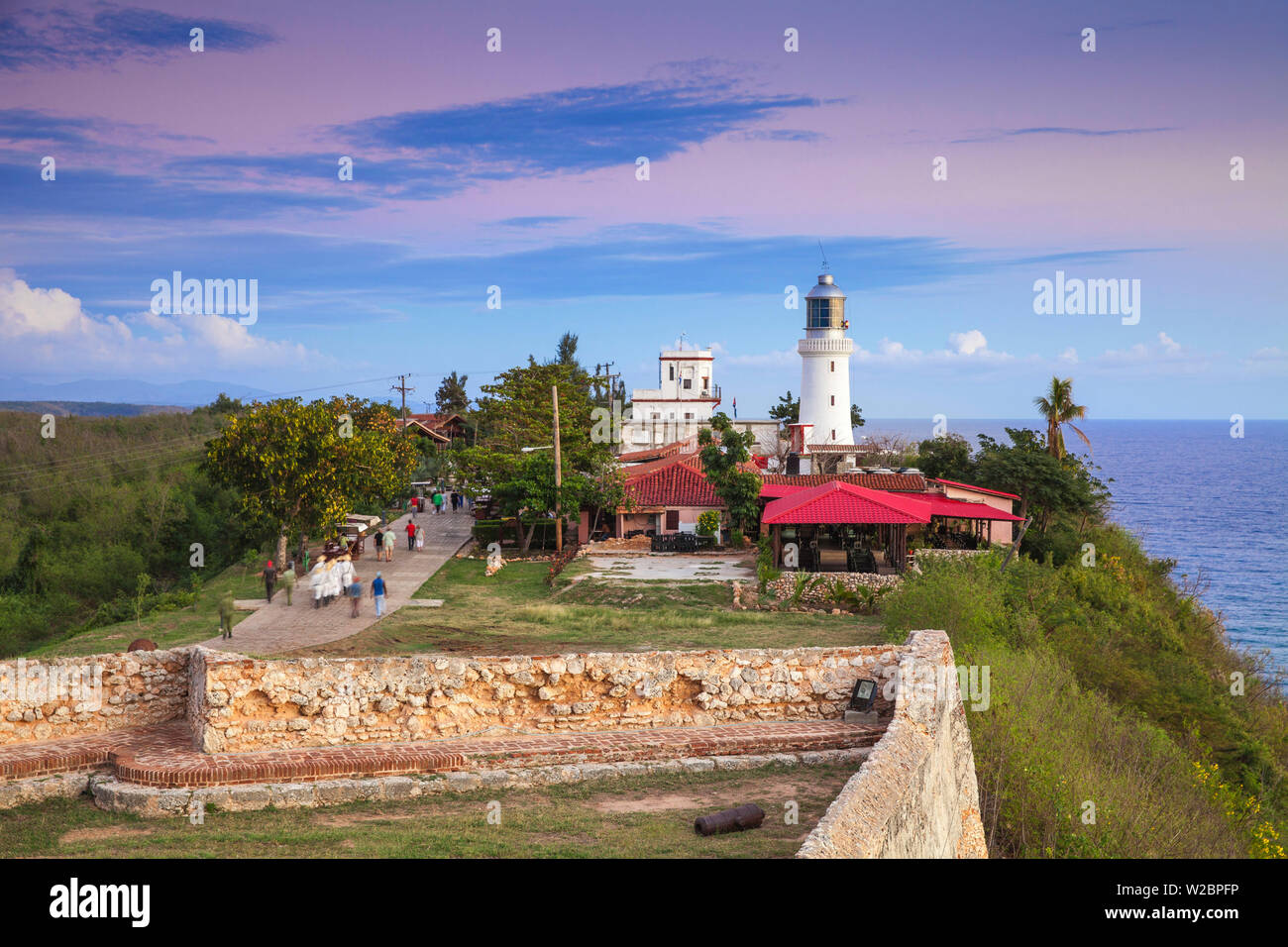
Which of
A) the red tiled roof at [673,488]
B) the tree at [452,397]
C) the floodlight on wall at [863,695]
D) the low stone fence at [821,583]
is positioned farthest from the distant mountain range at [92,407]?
the floodlight on wall at [863,695]

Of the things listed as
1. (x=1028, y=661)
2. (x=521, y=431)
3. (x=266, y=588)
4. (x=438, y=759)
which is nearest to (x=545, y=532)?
(x=521, y=431)

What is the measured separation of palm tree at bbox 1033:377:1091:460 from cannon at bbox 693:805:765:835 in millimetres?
37487

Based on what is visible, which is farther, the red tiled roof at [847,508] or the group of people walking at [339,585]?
the red tiled roof at [847,508]

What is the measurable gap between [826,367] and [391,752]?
45.8m

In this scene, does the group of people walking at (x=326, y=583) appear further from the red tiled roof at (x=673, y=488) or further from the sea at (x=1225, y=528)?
the sea at (x=1225, y=528)

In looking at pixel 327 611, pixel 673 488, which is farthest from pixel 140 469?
pixel 327 611

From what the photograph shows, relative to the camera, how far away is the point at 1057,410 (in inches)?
1708

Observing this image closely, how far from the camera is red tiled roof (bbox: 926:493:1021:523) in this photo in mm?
32281

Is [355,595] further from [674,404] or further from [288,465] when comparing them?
[674,404]

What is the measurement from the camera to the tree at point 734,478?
35.4 metres

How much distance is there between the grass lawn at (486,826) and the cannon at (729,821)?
9 centimetres

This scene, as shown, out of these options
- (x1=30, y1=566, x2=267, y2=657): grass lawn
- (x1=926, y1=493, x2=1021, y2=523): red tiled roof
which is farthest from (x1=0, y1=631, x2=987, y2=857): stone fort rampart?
(x1=926, y1=493, x2=1021, y2=523): red tiled roof

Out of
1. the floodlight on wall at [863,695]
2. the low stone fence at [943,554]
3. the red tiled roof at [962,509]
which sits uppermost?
the red tiled roof at [962,509]

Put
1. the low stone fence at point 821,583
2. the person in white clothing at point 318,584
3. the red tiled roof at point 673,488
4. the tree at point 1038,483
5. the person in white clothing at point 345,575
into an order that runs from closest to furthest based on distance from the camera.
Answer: the person in white clothing at point 318,584 → the person in white clothing at point 345,575 → the low stone fence at point 821,583 → the tree at point 1038,483 → the red tiled roof at point 673,488
